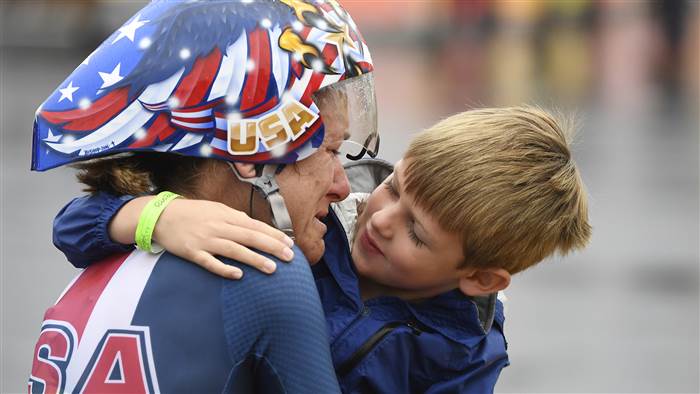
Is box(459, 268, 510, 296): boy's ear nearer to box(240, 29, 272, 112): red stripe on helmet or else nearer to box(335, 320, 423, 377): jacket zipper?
box(335, 320, 423, 377): jacket zipper

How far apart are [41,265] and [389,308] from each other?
19.4 feet

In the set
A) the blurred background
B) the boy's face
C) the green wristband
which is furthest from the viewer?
the blurred background

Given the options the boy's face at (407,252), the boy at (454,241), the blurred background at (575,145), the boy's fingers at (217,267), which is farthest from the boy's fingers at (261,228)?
the blurred background at (575,145)

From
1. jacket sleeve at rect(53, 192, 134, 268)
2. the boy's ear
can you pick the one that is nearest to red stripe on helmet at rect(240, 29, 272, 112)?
jacket sleeve at rect(53, 192, 134, 268)

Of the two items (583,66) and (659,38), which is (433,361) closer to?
(583,66)

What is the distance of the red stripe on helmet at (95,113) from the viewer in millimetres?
2520

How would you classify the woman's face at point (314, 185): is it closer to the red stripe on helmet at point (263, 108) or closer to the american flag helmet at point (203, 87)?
the american flag helmet at point (203, 87)

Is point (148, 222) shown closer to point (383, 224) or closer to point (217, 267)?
point (217, 267)

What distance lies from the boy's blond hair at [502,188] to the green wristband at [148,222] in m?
0.79

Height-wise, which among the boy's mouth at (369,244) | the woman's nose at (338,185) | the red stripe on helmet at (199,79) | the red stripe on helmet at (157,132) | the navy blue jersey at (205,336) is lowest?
the boy's mouth at (369,244)

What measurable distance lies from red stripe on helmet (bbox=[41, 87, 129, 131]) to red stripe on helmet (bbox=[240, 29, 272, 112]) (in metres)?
0.25

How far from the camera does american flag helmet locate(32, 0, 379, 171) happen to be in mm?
2488

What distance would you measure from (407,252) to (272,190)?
20.8 inches

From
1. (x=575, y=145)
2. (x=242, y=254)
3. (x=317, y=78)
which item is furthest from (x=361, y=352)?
(x=575, y=145)
